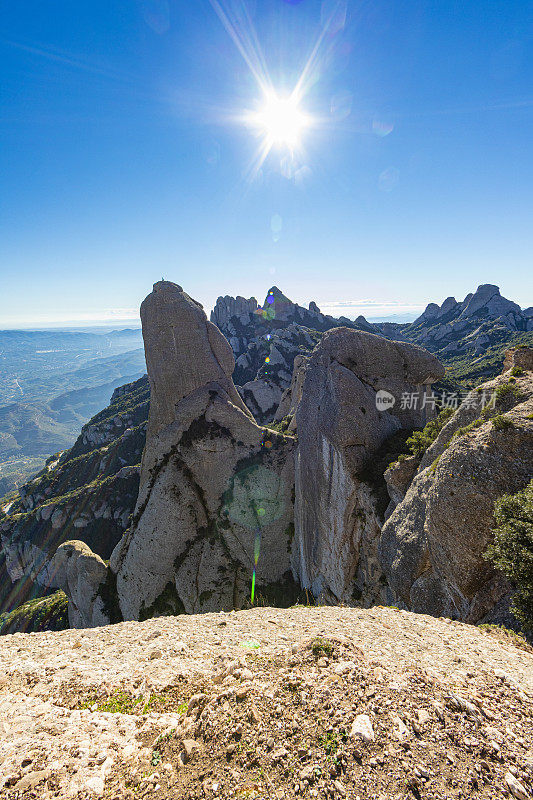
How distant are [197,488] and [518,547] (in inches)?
1119

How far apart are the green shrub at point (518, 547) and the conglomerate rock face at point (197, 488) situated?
24.0m

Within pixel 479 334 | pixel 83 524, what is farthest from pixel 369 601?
pixel 479 334

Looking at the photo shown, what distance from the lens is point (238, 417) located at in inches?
1352

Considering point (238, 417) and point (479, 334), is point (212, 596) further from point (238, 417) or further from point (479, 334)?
point (479, 334)

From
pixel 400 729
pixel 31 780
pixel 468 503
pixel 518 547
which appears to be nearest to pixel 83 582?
pixel 31 780

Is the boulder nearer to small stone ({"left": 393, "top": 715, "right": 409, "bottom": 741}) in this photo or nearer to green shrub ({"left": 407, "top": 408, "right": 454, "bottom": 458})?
green shrub ({"left": 407, "top": 408, "right": 454, "bottom": 458})

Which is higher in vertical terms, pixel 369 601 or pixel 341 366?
pixel 341 366

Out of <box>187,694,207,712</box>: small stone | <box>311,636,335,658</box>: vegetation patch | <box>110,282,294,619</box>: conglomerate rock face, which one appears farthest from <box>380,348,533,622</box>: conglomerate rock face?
<box>110,282,294,619</box>: conglomerate rock face

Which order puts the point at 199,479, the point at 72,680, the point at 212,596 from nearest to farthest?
the point at 72,680, the point at 212,596, the point at 199,479

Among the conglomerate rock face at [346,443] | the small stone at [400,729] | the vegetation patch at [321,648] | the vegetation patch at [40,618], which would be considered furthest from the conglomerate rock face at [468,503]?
the vegetation patch at [40,618]

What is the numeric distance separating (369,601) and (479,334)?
171 meters

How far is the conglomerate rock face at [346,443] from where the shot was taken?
19594 millimetres

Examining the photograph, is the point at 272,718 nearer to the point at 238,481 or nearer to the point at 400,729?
the point at 400,729

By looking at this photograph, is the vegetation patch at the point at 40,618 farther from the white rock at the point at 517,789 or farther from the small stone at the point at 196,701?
the white rock at the point at 517,789
